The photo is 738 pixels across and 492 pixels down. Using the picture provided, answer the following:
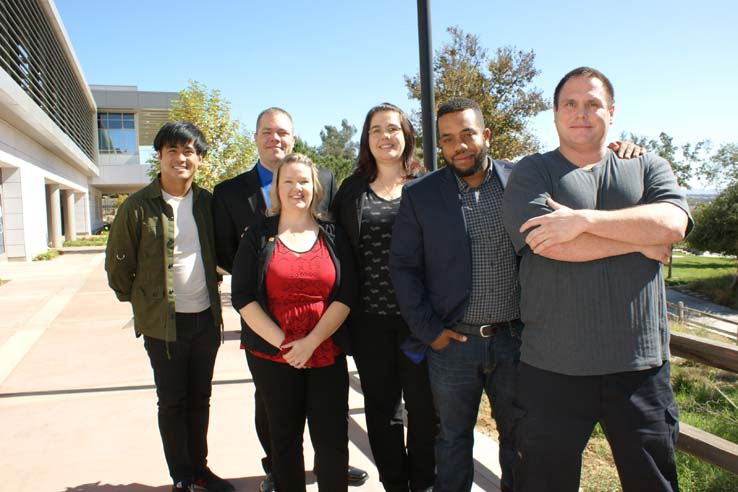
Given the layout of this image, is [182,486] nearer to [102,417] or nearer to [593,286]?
[102,417]

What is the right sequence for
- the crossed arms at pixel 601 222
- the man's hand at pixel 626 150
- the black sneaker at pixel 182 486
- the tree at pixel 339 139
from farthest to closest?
the tree at pixel 339 139 < the black sneaker at pixel 182 486 < the man's hand at pixel 626 150 < the crossed arms at pixel 601 222

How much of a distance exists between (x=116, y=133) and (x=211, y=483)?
48.3m

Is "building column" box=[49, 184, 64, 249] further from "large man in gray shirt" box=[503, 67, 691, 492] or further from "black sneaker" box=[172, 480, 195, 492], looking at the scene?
"large man in gray shirt" box=[503, 67, 691, 492]

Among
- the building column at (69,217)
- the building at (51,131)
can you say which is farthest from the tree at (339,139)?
the building column at (69,217)

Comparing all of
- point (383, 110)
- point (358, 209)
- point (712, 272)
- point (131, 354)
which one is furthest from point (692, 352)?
point (712, 272)

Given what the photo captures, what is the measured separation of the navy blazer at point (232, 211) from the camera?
3.45m

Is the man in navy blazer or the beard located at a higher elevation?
the beard

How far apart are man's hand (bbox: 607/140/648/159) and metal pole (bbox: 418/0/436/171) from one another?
5.94 feet

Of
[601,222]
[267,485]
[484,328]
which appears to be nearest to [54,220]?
[267,485]

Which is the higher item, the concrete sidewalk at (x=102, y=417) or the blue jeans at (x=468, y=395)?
the blue jeans at (x=468, y=395)

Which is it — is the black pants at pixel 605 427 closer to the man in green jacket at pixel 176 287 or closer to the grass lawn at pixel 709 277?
the man in green jacket at pixel 176 287

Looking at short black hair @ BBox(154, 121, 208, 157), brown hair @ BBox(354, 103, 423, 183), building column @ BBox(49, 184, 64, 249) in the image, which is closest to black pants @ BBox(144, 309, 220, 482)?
short black hair @ BBox(154, 121, 208, 157)

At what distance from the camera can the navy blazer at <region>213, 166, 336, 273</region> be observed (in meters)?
3.45

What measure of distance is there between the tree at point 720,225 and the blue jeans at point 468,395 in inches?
1559
